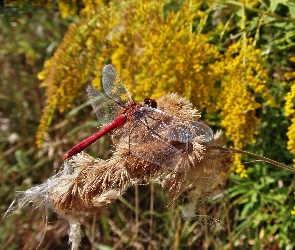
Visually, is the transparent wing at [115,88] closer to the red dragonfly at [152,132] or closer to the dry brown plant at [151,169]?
the red dragonfly at [152,132]

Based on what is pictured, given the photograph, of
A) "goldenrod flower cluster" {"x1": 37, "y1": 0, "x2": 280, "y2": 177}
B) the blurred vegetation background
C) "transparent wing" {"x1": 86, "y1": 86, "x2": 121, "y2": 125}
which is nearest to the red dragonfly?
"transparent wing" {"x1": 86, "y1": 86, "x2": 121, "y2": 125}

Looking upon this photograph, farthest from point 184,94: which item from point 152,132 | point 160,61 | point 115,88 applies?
point 152,132

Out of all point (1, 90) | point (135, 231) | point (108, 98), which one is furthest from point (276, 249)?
point (1, 90)

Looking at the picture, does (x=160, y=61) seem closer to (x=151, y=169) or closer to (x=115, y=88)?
(x=115, y=88)

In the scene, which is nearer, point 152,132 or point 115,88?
point 152,132

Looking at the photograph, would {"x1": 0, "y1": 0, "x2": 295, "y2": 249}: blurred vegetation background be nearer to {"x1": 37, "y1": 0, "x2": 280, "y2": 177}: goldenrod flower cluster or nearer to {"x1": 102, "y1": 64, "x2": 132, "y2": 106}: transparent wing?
{"x1": 37, "y1": 0, "x2": 280, "y2": 177}: goldenrod flower cluster

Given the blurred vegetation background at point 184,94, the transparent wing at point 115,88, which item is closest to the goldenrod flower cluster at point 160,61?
the blurred vegetation background at point 184,94
